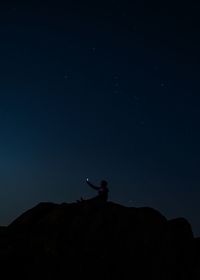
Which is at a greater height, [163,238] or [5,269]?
[163,238]

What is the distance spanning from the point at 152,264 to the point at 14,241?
8027 millimetres

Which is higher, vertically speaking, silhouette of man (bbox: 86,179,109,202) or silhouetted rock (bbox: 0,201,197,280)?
silhouette of man (bbox: 86,179,109,202)

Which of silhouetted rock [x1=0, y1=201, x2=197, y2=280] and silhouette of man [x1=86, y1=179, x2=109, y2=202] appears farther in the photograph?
silhouette of man [x1=86, y1=179, x2=109, y2=202]

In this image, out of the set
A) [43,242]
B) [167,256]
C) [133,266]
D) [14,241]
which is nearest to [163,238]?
[167,256]

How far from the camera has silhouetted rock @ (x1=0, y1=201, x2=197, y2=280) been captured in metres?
20.7

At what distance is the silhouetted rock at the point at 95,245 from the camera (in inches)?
816

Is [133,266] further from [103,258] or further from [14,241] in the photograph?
[14,241]

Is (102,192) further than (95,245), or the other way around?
(102,192)

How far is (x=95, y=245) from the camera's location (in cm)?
2159

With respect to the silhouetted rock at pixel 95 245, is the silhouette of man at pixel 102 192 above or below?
above

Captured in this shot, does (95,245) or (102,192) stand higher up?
(102,192)

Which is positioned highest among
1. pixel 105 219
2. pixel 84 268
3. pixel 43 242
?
pixel 105 219

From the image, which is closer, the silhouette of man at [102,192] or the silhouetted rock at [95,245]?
the silhouetted rock at [95,245]

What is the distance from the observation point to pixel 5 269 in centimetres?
2036
